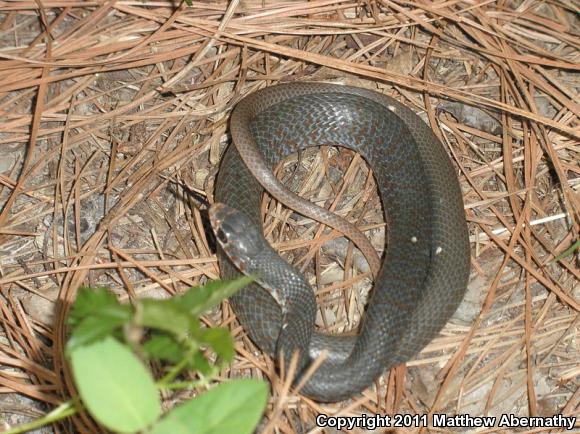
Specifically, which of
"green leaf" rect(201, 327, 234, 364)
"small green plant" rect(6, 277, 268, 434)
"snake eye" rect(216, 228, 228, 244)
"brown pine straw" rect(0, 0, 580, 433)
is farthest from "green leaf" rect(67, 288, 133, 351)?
"snake eye" rect(216, 228, 228, 244)

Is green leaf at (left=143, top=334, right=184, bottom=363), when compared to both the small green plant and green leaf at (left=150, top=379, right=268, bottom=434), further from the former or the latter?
green leaf at (left=150, top=379, right=268, bottom=434)

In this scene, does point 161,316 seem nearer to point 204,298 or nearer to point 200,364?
point 204,298

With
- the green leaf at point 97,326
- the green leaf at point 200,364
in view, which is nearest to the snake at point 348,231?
the green leaf at point 200,364

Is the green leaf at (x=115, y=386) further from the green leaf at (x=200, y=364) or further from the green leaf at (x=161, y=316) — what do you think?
the green leaf at (x=200, y=364)

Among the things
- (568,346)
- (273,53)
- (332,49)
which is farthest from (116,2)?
(568,346)

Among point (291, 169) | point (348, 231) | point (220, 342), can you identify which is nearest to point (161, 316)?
point (220, 342)

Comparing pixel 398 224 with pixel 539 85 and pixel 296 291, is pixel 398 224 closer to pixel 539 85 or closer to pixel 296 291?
pixel 296 291

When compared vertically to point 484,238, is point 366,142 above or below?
above
